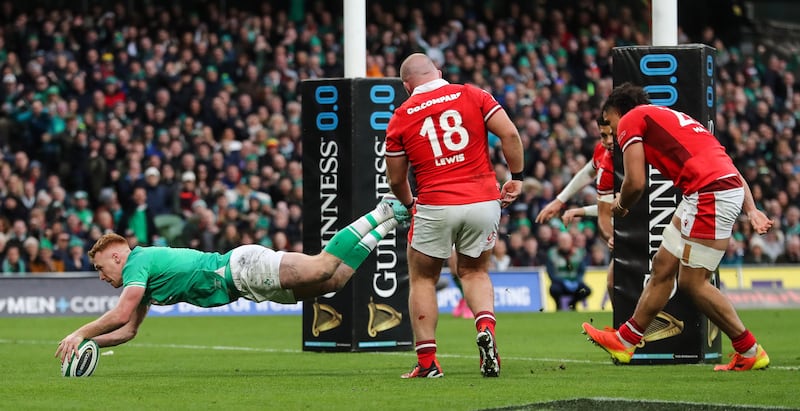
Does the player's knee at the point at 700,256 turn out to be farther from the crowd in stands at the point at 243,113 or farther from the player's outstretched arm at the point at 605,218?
the crowd in stands at the point at 243,113

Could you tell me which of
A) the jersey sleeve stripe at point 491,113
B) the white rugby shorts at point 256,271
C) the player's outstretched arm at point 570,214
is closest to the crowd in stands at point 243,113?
the player's outstretched arm at point 570,214

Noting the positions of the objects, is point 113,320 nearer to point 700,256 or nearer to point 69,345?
point 69,345

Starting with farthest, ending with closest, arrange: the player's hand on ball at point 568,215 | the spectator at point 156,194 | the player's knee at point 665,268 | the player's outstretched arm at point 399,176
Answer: the spectator at point 156,194 → the player's hand on ball at point 568,215 → the player's knee at point 665,268 → the player's outstretched arm at point 399,176

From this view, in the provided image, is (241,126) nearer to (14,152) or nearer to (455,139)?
(14,152)

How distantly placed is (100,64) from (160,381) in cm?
1730

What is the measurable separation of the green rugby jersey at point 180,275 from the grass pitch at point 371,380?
0.60 metres

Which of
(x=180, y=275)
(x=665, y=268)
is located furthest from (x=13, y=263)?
(x=665, y=268)

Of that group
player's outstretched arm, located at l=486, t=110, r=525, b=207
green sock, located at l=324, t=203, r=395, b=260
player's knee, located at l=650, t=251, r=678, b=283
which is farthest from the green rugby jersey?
player's knee, located at l=650, t=251, r=678, b=283

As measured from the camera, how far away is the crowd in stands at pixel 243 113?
75.9 ft

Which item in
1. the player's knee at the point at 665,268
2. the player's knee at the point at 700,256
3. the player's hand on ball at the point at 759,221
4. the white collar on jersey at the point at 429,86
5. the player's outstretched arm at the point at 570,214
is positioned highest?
the white collar on jersey at the point at 429,86

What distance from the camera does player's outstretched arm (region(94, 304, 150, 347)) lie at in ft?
33.9

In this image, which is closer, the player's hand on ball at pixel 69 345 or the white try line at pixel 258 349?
the player's hand on ball at pixel 69 345

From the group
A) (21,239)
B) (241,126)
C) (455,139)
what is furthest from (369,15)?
(455,139)

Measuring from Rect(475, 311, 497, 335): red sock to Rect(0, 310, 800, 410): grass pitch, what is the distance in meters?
0.36
